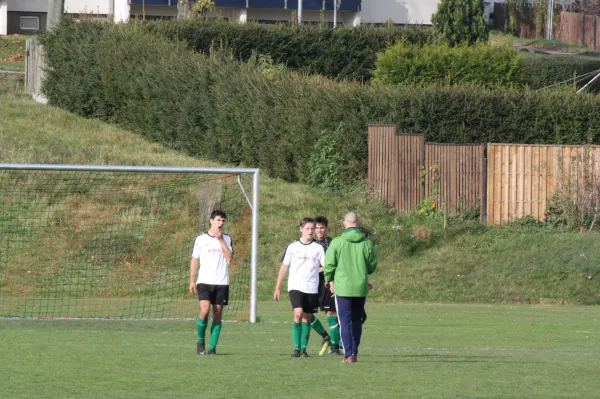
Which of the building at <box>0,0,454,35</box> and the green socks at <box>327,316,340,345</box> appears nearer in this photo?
the green socks at <box>327,316,340,345</box>

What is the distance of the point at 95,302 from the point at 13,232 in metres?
3.28

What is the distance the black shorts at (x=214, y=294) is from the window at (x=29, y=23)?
161ft

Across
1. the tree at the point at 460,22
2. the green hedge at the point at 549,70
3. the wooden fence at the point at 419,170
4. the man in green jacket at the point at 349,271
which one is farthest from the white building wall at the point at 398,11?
the man in green jacket at the point at 349,271

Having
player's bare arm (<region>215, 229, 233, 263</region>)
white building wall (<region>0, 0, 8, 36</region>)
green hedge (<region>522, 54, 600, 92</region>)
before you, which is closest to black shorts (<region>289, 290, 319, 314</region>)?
player's bare arm (<region>215, 229, 233, 263</region>)

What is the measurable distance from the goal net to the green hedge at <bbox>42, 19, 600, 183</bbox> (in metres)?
2.81

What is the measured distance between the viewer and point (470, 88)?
93.2 feet

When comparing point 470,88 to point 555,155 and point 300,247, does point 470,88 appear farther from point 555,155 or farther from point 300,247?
point 300,247

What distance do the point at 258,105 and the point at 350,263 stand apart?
59.3 ft

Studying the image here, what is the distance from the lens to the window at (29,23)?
59.6 metres

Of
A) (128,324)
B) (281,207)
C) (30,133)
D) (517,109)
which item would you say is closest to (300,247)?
Answer: (128,324)

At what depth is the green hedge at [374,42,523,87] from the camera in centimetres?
3481

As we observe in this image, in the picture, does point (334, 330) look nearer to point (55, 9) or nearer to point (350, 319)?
point (350, 319)

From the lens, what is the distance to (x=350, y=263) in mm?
12461

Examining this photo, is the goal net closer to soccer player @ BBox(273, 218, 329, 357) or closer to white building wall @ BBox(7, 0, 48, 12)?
soccer player @ BBox(273, 218, 329, 357)
